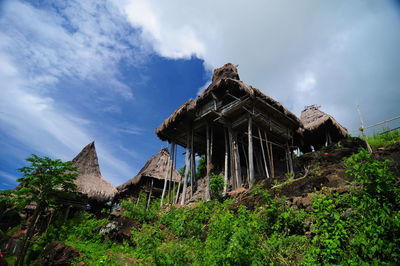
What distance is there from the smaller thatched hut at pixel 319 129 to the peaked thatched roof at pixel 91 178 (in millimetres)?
12670

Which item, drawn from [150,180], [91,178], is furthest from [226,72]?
[91,178]

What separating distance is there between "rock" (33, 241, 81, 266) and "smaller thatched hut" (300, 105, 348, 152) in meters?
13.3

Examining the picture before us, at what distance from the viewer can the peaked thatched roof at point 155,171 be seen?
56.3ft

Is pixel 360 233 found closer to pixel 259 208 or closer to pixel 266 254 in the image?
pixel 266 254

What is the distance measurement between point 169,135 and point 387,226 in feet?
40.0

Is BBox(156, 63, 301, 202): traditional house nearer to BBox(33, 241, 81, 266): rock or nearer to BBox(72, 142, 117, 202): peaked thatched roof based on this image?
BBox(72, 142, 117, 202): peaked thatched roof

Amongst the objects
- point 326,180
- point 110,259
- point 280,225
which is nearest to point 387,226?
point 280,225

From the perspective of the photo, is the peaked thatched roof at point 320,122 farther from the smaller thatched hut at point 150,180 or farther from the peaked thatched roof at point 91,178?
the peaked thatched roof at point 91,178

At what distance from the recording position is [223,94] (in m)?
12.4

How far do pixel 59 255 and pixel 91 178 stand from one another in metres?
8.27

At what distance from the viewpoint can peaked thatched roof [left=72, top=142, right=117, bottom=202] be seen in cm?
1269

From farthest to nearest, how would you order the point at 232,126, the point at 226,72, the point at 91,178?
the point at 91,178 < the point at 226,72 < the point at 232,126

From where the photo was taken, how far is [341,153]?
9492 millimetres

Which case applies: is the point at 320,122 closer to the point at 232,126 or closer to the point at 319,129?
the point at 319,129
